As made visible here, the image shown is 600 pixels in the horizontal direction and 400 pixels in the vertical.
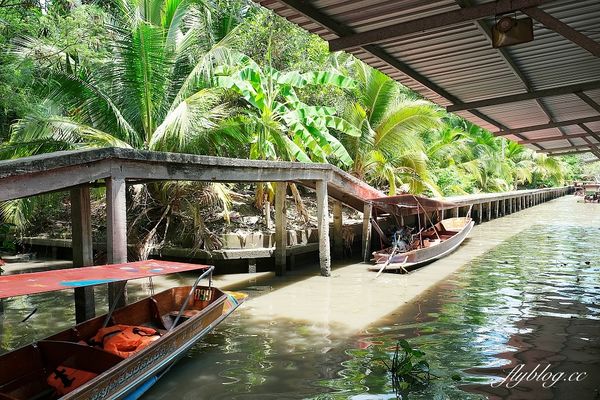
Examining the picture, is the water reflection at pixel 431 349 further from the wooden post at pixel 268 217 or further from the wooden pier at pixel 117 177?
the wooden post at pixel 268 217

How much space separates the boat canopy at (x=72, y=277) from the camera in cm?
392

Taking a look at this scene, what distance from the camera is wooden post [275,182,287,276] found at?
1125 centimetres

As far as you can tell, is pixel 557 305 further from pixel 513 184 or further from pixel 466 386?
pixel 513 184

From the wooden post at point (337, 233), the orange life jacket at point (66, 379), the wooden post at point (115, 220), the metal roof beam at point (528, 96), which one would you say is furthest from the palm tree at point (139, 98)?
the orange life jacket at point (66, 379)

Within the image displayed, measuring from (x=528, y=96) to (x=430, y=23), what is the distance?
4001 millimetres

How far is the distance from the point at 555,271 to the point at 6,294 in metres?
10.9

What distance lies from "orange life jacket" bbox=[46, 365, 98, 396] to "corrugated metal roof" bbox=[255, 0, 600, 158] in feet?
12.8

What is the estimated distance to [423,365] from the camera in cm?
532

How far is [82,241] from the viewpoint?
21.0 feet

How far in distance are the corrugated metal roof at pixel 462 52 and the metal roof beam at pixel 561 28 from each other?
21 centimetres

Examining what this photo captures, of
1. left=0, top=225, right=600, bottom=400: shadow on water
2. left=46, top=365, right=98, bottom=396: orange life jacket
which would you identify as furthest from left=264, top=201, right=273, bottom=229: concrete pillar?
left=46, top=365, right=98, bottom=396: orange life jacket

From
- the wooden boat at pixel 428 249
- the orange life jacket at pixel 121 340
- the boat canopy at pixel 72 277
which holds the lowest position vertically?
the orange life jacket at pixel 121 340

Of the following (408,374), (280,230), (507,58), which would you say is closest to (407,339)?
(408,374)

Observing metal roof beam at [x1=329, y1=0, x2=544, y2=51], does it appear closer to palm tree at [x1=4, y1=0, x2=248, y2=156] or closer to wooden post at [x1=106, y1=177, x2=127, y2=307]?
wooden post at [x1=106, y1=177, x2=127, y2=307]
